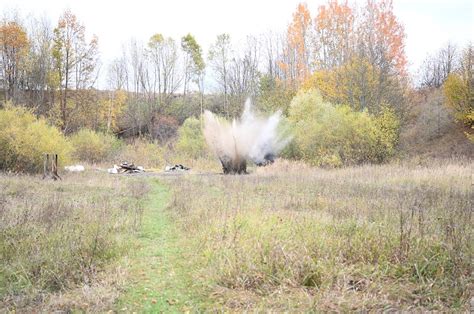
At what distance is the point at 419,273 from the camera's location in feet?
16.6

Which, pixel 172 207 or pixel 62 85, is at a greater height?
pixel 62 85

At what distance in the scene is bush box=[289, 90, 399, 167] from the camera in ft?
78.8

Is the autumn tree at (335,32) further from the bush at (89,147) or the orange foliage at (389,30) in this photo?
the bush at (89,147)

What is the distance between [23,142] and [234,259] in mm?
17987

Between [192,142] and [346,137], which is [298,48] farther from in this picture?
[346,137]

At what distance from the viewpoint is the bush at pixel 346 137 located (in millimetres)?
24016

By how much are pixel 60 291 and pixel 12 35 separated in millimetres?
35361

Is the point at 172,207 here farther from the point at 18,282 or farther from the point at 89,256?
the point at 18,282

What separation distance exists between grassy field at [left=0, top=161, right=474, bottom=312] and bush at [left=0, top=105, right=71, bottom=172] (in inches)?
453

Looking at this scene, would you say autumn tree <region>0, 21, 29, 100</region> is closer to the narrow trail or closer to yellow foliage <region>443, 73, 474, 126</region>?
the narrow trail

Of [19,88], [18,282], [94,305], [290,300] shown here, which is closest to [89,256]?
[18,282]

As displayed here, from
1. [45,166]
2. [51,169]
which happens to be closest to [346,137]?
[51,169]

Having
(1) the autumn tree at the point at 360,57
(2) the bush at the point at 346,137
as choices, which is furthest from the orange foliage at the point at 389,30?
(2) the bush at the point at 346,137

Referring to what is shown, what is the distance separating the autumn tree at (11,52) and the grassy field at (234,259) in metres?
29.8
